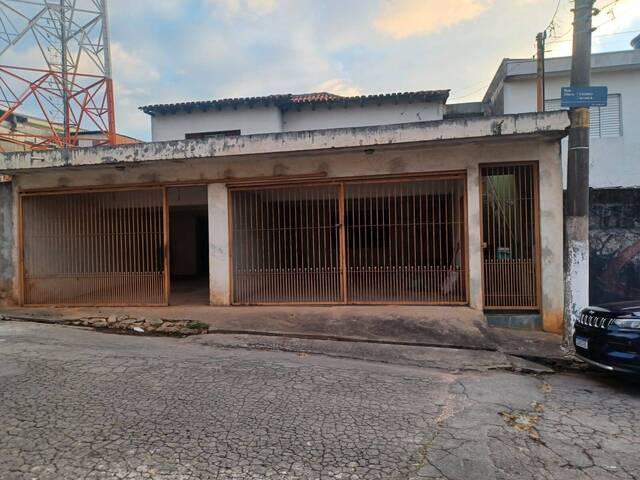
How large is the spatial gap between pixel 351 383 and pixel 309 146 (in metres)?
4.30

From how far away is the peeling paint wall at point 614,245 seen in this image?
789 cm

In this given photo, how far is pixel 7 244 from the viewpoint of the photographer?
29.9 feet

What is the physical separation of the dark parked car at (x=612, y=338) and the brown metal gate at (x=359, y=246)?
2.84m

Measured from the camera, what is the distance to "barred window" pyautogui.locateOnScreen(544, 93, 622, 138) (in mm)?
12195

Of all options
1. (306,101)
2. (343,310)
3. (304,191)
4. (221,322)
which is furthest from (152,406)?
(306,101)

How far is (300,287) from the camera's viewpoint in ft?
27.5

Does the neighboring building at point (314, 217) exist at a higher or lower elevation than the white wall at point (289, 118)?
lower

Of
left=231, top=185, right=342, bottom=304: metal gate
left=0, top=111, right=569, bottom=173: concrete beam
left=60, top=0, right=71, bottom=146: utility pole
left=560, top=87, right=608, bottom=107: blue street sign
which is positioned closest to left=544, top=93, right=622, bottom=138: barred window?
left=0, top=111, right=569, bottom=173: concrete beam

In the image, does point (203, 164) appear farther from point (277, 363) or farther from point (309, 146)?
point (277, 363)

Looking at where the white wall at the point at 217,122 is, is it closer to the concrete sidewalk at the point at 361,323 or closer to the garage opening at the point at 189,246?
the garage opening at the point at 189,246

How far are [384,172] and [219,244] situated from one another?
3503mm

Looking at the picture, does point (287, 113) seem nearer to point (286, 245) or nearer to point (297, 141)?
point (286, 245)

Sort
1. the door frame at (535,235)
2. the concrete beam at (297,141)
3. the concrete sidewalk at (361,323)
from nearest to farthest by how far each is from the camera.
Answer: the concrete sidewalk at (361,323) < the concrete beam at (297,141) < the door frame at (535,235)

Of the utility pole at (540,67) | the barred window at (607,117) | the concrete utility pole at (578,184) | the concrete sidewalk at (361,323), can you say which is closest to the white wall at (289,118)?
the utility pole at (540,67)
